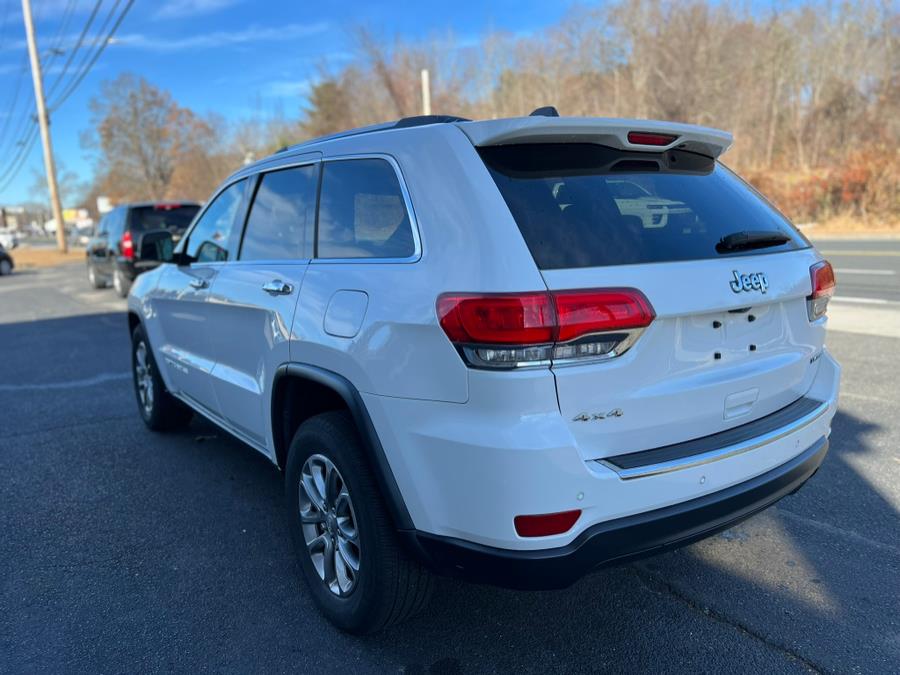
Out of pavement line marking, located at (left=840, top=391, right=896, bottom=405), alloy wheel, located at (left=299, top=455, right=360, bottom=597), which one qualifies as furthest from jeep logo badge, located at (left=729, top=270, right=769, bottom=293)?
pavement line marking, located at (left=840, top=391, right=896, bottom=405)

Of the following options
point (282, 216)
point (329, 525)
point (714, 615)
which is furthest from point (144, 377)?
point (714, 615)

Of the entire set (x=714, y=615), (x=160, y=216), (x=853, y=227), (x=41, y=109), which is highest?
(x=41, y=109)

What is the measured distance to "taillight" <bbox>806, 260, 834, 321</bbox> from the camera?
2639 mm

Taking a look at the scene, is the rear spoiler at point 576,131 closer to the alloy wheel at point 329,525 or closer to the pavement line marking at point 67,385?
the alloy wheel at point 329,525

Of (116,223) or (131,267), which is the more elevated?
(116,223)

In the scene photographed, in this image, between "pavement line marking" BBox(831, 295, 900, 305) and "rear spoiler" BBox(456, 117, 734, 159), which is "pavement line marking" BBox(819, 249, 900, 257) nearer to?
"pavement line marking" BBox(831, 295, 900, 305)

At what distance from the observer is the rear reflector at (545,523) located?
1.98 metres

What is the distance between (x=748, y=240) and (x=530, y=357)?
1.07 metres

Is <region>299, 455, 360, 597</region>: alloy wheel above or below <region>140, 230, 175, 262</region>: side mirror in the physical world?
below

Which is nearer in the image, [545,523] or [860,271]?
[545,523]

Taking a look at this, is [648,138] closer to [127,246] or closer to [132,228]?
[127,246]

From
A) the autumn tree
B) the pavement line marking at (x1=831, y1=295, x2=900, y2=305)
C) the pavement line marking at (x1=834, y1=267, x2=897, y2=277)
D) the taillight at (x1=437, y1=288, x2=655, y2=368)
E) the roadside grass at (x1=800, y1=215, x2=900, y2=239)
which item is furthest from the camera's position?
the autumn tree

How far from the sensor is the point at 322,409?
2.91 metres

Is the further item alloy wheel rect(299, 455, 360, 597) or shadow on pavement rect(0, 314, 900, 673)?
alloy wheel rect(299, 455, 360, 597)
